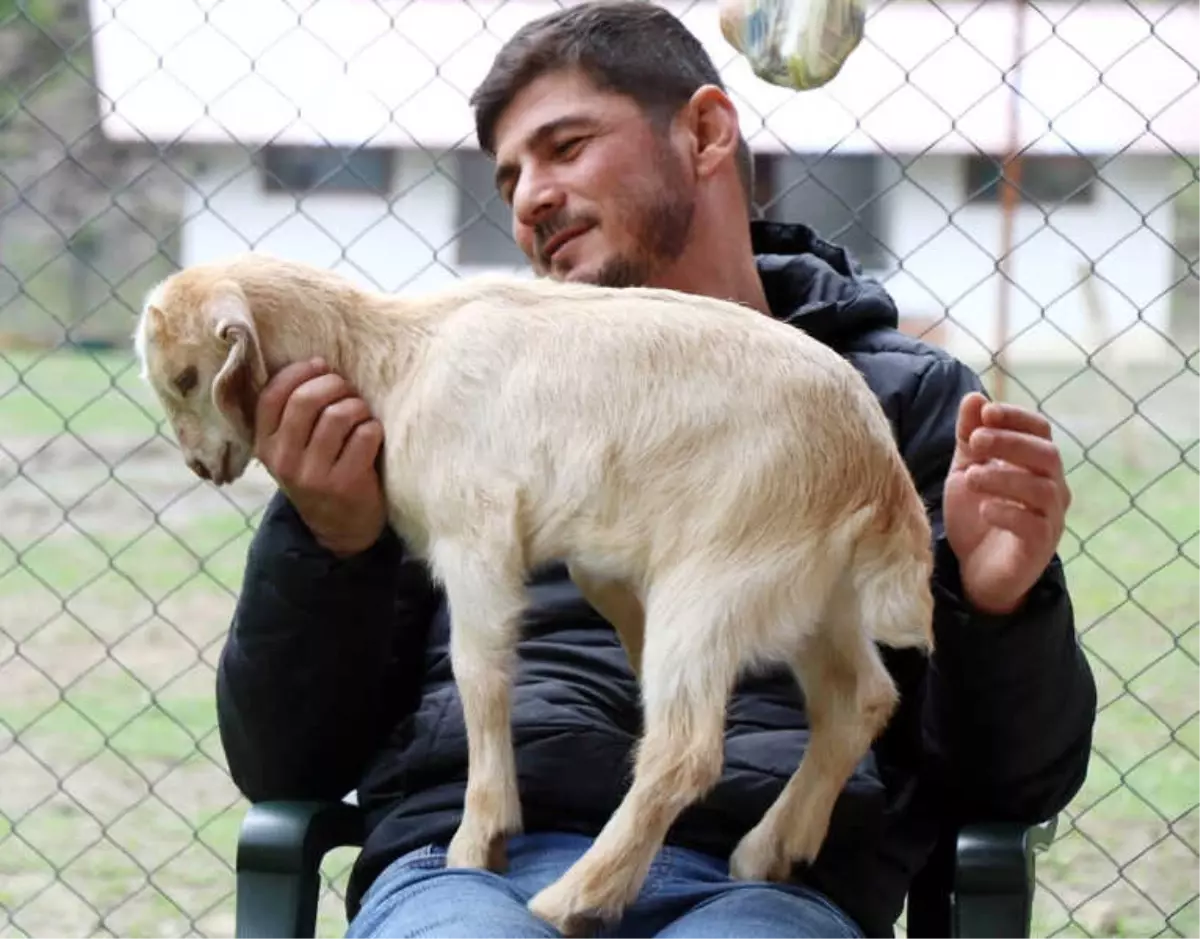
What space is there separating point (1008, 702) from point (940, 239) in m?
7.35

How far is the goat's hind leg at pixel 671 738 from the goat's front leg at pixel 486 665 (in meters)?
0.17

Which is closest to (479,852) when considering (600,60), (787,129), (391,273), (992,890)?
(992,890)

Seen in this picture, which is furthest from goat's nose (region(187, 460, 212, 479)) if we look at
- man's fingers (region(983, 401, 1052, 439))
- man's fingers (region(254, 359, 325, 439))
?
man's fingers (region(983, 401, 1052, 439))

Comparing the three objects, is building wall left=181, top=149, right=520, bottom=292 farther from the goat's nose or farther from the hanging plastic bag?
the goat's nose

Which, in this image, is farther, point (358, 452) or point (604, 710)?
point (604, 710)

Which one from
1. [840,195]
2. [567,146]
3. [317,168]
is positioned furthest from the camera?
[317,168]

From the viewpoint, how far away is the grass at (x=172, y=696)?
13.9 feet

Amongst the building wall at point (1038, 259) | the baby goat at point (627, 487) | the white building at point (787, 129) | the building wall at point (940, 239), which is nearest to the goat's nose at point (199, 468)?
the baby goat at point (627, 487)

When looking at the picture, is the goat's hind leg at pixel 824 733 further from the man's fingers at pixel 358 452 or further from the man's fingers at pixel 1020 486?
the man's fingers at pixel 358 452

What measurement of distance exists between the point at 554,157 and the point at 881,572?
0.92 meters

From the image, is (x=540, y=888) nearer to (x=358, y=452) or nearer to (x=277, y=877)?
(x=277, y=877)

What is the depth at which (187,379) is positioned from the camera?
2.26m

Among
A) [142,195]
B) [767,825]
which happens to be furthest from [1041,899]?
[142,195]

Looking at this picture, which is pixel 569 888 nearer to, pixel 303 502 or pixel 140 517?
pixel 303 502
